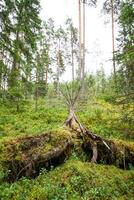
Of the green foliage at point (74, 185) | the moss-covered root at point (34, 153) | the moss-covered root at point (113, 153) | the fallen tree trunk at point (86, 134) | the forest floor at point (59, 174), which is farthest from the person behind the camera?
the moss-covered root at point (113, 153)

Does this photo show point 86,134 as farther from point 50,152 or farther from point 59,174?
point 59,174

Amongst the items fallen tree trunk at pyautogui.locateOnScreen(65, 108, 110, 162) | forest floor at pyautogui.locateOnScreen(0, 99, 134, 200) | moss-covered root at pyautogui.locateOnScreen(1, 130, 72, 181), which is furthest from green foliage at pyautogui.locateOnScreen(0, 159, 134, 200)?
Result: fallen tree trunk at pyautogui.locateOnScreen(65, 108, 110, 162)

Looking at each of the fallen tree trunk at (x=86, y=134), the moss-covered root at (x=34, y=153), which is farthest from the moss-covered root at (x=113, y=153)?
the moss-covered root at (x=34, y=153)

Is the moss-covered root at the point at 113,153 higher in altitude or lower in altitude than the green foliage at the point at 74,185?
higher

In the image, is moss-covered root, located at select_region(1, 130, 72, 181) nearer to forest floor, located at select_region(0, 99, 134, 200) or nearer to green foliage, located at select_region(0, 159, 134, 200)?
forest floor, located at select_region(0, 99, 134, 200)

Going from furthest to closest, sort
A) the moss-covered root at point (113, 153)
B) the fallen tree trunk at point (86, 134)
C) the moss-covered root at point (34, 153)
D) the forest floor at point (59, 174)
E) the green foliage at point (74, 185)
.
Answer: the moss-covered root at point (113, 153) → the fallen tree trunk at point (86, 134) → the moss-covered root at point (34, 153) → the forest floor at point (59, 174) → the green foliage at point (74, 185)

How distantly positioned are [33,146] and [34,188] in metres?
1.50

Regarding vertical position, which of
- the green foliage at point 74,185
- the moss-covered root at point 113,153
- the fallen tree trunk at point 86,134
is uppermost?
the fallen tree trunk at point 86,134

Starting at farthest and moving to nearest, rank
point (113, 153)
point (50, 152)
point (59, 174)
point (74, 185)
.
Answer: point (113, 153) < point (50, 152) < point (59, 174) < point (74, 185)

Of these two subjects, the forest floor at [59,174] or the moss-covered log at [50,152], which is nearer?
the forest floor at [59,174]

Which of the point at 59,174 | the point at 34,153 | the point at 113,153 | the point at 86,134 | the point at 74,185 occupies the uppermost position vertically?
the point at 86,134

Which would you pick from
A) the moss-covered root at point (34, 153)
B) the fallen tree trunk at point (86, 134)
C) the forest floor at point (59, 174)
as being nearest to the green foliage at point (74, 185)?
the forest floor at point (59, 174)

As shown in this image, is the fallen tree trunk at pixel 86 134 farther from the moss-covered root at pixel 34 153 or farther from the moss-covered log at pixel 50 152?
the moss-covered root at pixel 34 153

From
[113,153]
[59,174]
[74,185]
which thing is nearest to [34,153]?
[59,174]
